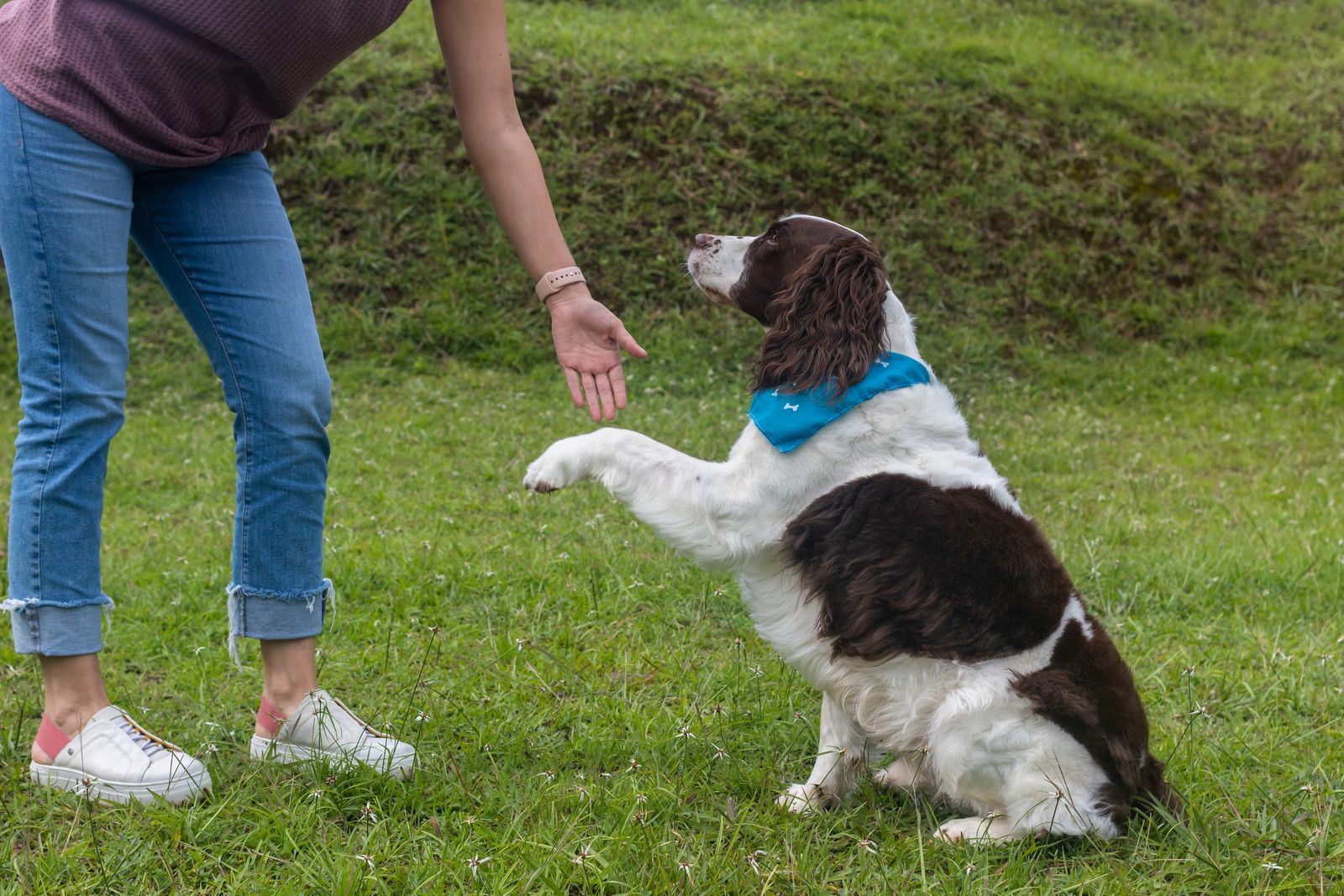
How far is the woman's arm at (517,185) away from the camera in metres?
2.84

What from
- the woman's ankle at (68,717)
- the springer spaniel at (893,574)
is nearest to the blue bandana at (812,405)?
the springer spaniel at (893,574)

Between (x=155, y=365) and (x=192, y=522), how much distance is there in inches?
145

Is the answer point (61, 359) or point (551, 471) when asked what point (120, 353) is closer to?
point (61, 359)

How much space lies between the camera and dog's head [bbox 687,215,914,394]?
114 inches

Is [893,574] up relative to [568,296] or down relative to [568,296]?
down

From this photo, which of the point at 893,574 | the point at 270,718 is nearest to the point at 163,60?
the point at 270,718

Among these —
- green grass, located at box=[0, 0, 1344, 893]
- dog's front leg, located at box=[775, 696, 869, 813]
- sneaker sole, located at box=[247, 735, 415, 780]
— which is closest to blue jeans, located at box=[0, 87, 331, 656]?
sneaker sole, located at box=[247, 735, 415, 780]

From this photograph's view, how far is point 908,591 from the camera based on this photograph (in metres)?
2.68

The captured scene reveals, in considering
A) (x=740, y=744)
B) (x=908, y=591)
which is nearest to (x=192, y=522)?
(x=740, y=744)

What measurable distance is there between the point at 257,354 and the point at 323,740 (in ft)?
3.08

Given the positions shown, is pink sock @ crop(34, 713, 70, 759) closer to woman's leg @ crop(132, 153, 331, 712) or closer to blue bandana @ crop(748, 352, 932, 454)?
woman's leg @ crop(132, 153, 331, 712)

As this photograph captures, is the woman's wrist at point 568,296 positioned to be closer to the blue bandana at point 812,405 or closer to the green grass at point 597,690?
the blue bandana at point 812,405

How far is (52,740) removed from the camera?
2605 millimetres

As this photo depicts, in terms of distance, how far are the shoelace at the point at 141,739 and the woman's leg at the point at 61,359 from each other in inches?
6.2
